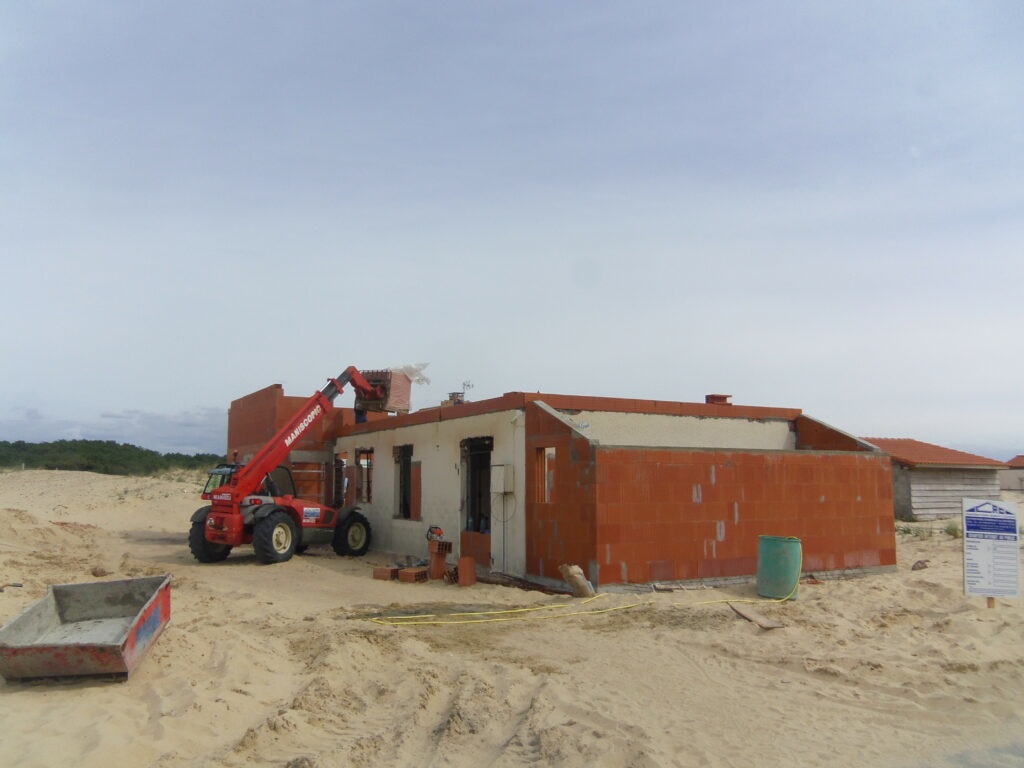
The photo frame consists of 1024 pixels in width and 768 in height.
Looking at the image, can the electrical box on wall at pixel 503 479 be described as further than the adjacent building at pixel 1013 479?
No

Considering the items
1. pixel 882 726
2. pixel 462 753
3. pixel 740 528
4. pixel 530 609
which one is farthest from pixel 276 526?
pixel 882 726

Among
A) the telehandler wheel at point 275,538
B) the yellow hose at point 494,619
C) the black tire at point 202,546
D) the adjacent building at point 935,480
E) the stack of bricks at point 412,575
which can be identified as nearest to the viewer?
the yellow hose at point 494,619

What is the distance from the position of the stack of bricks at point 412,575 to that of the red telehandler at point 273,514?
345 centimetres

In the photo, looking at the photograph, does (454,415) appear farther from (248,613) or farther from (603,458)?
(248,613)

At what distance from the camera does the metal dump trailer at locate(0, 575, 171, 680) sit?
21.8 ft

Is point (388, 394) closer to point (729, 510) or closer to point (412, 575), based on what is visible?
point (412, 575)

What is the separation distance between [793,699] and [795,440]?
39.8 feet

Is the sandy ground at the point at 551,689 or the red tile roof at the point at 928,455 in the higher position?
the red tile roof at the point at 928,455

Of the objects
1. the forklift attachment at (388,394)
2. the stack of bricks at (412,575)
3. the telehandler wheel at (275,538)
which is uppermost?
the forklift attachment at (388,394)

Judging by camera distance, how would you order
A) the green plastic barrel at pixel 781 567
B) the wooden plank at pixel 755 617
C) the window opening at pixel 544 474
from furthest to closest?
the window opening at pixel 544 474, the green plastic barrel at pixel 781 567, the wooden plank at pixel 755 617

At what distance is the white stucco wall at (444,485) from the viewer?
46.0 ft

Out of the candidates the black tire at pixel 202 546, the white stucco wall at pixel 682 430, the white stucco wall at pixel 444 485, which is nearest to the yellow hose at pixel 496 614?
the white stucco wall at pixel 444 485

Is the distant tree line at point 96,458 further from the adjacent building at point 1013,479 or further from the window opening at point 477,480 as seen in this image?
the adjacent building at point 1013,479

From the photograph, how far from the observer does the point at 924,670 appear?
7398 mm
